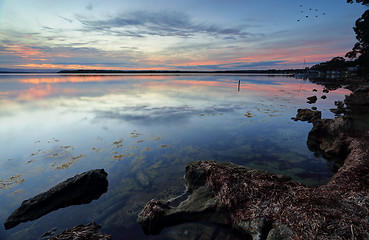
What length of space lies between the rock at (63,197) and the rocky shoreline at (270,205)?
11.6 ft

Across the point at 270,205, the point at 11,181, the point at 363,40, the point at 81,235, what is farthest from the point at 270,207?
the point at 363,40

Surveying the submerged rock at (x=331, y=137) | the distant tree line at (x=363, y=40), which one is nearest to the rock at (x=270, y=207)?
the submerged rock at (x=331, y=137)

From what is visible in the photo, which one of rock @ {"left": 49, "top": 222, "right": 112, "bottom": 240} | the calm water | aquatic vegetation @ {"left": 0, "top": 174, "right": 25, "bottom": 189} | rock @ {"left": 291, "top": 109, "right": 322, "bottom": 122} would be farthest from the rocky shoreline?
rock @ {"left": 291, "top": 109, "right": 322, "bottom": 122}

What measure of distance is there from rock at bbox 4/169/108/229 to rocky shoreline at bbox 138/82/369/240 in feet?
11.6

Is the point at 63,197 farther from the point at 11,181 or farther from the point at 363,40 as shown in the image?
the point at 363,40

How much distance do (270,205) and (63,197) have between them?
8.69 meters

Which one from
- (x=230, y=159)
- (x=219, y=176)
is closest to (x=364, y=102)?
(x=230, y=159)

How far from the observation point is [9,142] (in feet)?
48.8

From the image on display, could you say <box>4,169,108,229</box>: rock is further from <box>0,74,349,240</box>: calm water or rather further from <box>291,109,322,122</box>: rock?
<box>291,109,322,122</box>: rock

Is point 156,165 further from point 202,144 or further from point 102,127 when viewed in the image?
point 102,127

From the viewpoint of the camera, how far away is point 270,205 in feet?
18.5

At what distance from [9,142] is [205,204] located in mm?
17793

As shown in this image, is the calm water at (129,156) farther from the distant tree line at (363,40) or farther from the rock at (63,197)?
the distant tree line at (363,40)

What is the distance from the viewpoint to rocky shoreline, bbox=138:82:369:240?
4645 mm
